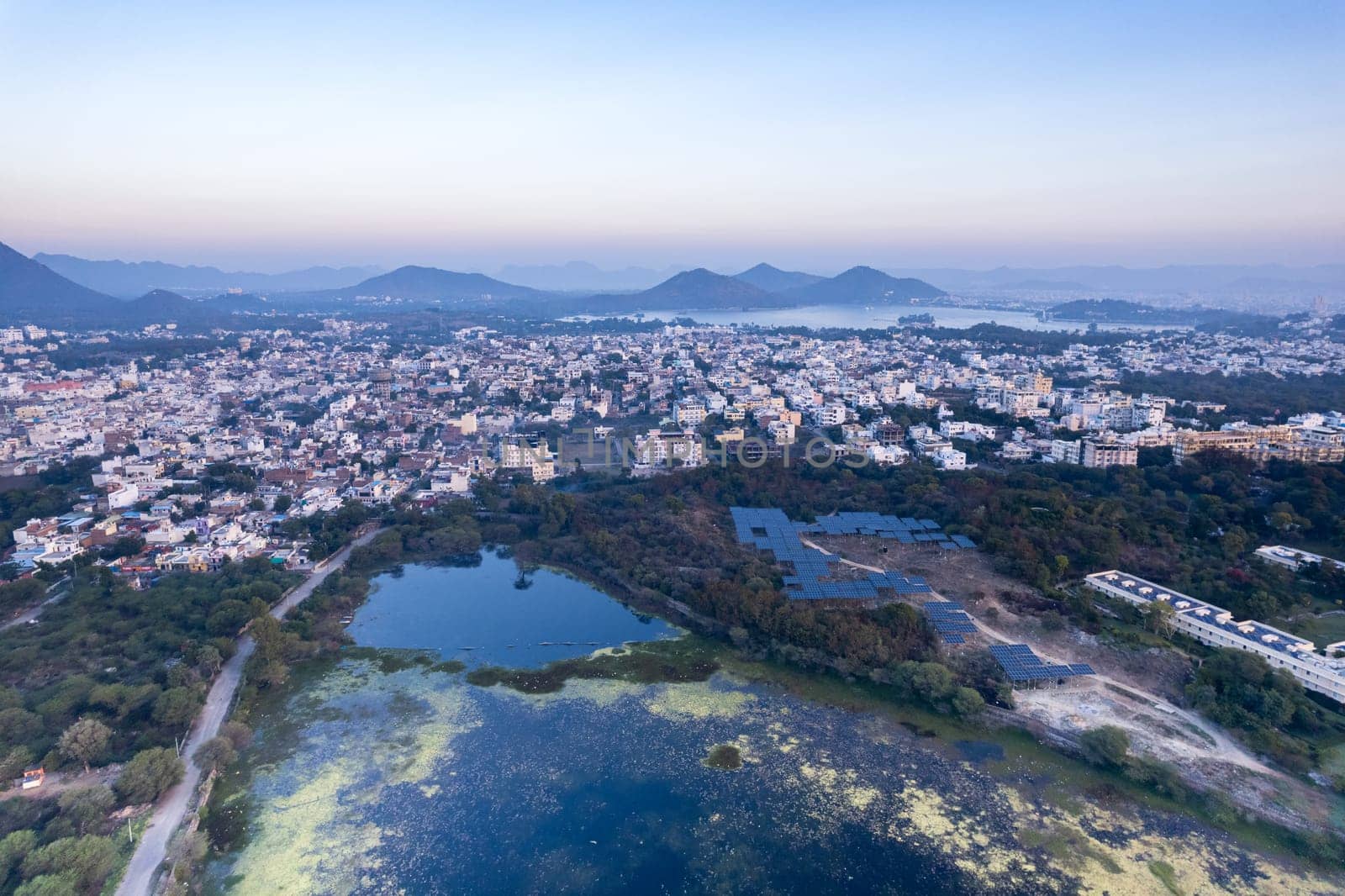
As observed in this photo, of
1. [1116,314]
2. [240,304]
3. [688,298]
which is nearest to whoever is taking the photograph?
[1116,314]

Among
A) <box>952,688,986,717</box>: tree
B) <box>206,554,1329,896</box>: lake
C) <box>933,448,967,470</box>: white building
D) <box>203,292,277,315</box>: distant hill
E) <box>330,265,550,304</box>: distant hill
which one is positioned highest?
<box>330,265,550,304</box>: distant hill

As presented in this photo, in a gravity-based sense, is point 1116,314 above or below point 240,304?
below

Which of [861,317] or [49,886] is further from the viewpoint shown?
[861,317]

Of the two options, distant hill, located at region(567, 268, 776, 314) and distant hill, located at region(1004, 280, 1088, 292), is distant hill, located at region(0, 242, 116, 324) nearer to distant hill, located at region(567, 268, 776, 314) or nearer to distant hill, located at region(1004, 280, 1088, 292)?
distant hill, located at region(567, 268, 776, 314)

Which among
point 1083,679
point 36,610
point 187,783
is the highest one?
point 36,610

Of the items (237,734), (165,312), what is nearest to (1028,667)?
(237,734)

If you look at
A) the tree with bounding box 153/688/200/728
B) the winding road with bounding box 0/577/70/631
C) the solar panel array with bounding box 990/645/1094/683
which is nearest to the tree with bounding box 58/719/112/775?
the tree with bounding box 153/688/200/728

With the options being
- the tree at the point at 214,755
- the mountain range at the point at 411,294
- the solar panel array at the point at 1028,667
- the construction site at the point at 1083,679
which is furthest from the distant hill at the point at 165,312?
the solar panel array at the point at 1028,667

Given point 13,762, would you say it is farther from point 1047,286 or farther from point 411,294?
point 1047,286
